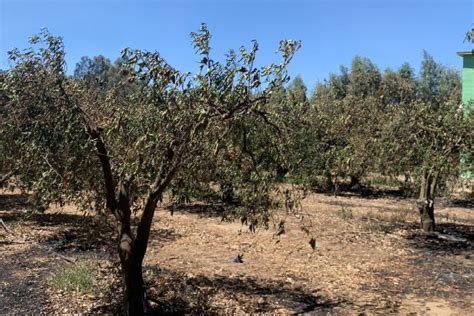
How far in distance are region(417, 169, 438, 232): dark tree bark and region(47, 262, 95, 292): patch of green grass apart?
7.14 metres

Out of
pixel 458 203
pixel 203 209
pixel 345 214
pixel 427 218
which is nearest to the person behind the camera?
pixel 427 218

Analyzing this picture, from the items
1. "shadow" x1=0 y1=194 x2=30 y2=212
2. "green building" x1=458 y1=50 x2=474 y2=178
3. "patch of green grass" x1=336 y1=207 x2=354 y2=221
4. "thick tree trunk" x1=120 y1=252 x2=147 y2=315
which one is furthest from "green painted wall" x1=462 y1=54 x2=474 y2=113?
"thick tree trunk" x1=120 y1=252 x2=147 y2=315

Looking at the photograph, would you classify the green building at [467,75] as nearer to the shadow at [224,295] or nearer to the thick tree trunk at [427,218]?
the thick tree trunk at [427,218]

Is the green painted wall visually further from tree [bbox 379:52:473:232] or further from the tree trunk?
the tree trunk

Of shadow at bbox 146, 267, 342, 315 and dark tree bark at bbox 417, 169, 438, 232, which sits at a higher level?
dark tree bark at bbox 417, 169, 438, 232

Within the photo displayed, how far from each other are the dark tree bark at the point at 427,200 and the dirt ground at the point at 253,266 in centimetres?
27

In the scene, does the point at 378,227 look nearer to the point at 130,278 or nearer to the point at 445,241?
the point at 445,241

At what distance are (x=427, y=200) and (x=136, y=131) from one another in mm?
8155

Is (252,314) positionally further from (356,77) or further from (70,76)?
(356,77)

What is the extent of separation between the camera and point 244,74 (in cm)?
467

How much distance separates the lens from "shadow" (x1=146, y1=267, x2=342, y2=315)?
21.1 ft

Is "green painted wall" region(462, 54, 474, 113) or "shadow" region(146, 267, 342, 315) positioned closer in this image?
"shadow" region(146, 267, 342, 315)

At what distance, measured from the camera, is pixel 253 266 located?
8.61 m

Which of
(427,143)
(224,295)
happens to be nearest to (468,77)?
(427,143)
